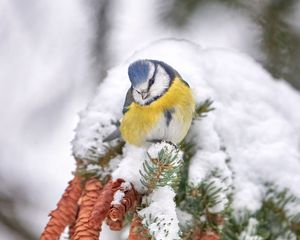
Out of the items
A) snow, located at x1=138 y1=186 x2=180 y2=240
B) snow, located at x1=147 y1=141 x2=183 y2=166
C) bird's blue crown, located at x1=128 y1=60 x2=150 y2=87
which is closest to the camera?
snow, located at x1=138 y1=186 x2=180 y2=240

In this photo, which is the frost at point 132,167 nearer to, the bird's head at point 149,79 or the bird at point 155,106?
the bird at point 155,106

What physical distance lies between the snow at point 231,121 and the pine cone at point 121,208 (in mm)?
30

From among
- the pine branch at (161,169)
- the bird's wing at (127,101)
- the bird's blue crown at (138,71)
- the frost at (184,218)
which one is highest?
the bird's blue crown at (138,71)

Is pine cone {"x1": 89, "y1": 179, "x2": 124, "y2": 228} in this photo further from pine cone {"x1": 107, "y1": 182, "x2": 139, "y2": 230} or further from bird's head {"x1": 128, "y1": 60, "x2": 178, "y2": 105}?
bird's head {"x1": 128, "y1": 60, "x2": 178, "y2": 105}

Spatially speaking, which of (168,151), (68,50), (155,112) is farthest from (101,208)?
(68,50)

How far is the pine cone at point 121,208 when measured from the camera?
38.8 inches

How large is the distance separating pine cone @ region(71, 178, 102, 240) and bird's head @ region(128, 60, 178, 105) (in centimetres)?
23

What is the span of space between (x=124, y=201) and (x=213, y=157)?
0.26 metres

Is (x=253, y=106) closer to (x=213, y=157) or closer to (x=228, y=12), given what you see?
(x=213, y=157)

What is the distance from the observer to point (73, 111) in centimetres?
219

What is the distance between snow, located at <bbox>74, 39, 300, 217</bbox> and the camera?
4.02 feet

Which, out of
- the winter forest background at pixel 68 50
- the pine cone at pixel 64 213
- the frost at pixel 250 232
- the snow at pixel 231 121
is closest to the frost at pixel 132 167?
the snow at pixel 231 121

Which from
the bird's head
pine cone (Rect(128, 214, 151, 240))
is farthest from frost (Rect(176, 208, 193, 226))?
the bird's head

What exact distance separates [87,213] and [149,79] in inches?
14.4
